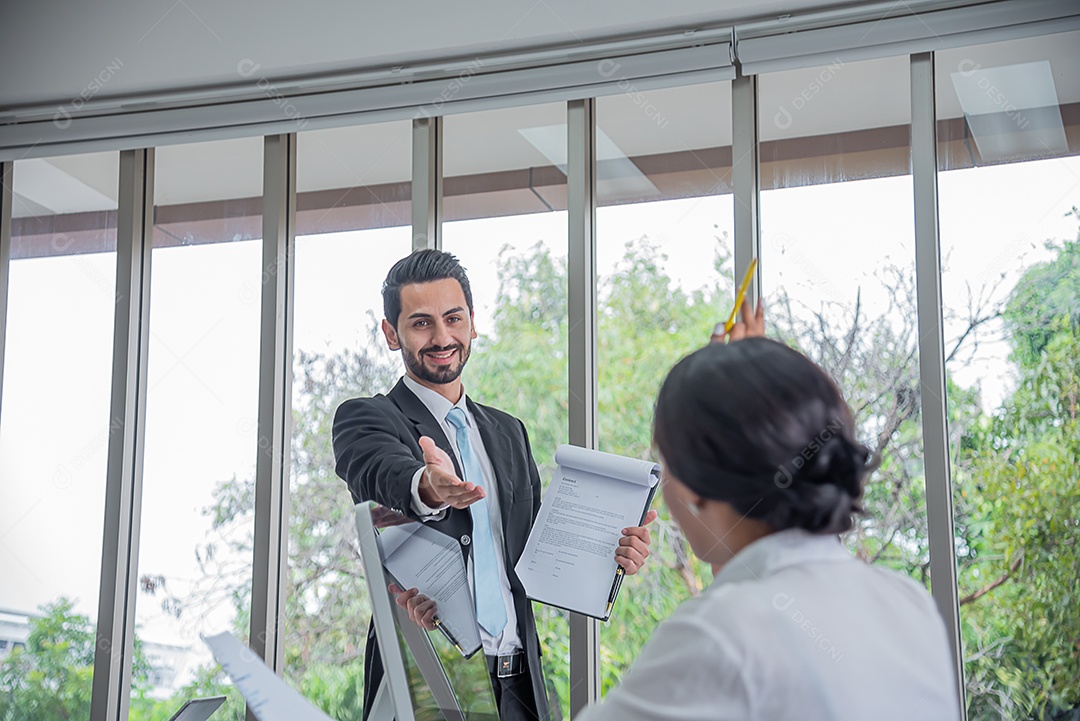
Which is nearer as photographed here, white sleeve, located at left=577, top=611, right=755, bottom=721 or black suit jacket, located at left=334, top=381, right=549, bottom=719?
white sleeve, located at left=577, top=611, right=755, bottom=721

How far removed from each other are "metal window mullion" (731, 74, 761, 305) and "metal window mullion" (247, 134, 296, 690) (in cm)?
147

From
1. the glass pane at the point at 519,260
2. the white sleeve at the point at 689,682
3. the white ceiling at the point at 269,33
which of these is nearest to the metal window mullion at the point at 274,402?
the white ceiling at the point at 269,33

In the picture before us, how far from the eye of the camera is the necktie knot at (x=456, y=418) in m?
2.83

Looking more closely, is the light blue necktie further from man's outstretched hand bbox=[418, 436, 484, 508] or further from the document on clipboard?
man's outstretched hand bbox=[418, 436, 484, 508]

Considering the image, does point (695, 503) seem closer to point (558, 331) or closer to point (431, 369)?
point (431, 369)

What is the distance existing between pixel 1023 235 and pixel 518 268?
1.44 meters

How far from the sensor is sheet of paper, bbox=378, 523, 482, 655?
1435 mm

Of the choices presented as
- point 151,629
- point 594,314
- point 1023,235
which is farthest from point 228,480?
point 1023,235

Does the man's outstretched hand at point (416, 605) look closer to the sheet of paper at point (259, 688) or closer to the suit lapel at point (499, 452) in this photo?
the sheet of paper at point (259, 688)

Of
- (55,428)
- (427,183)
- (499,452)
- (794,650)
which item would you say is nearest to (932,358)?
(499,452)

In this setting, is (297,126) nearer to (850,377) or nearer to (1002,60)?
(850,377)

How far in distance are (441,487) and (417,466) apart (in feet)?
0.59

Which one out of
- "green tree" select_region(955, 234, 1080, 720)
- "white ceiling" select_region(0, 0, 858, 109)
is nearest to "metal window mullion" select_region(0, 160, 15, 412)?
"white ceiling" select_region(0, 0, 858, 109)

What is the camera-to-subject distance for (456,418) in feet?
9.32
